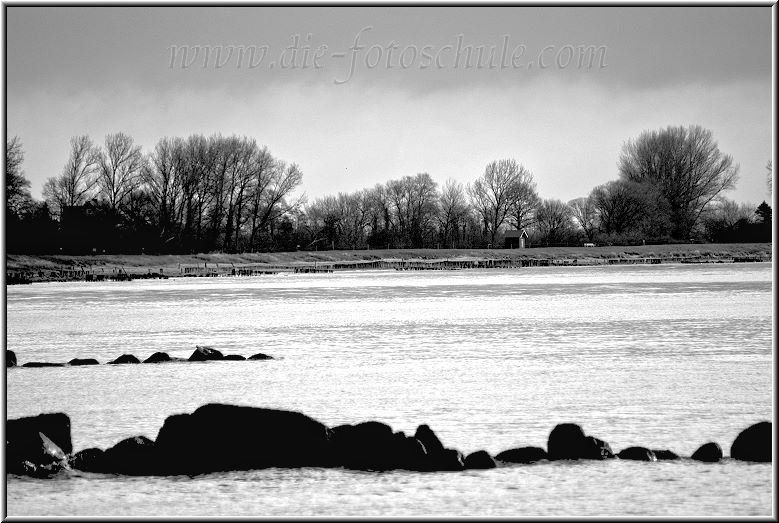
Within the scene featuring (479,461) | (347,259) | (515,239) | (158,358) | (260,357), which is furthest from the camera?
(515,239)

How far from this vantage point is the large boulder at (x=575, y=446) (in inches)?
287

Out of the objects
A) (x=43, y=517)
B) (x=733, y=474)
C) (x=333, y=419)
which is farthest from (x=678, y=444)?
(x=43, y=517)

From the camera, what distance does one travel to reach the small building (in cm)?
9094

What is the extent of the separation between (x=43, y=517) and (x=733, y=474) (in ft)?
15.6

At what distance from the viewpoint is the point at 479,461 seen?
7051 millimetres

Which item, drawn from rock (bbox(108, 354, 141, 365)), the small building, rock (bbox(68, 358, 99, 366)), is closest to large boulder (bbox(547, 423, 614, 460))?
rock (bbox(108, 354, 141, 365))

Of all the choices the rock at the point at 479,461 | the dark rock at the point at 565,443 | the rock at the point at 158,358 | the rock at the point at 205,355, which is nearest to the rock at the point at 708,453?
the dark rock at the point at 565,443

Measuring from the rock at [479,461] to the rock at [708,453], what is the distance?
1.56 metres

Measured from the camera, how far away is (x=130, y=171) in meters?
71.1

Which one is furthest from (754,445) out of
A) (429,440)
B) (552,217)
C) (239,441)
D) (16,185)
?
(552,217)

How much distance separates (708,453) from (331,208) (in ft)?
318

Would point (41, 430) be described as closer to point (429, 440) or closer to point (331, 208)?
point (429, 440)

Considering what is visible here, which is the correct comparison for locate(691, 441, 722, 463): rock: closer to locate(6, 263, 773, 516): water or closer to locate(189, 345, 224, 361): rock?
locate(6, 263, 773, 516): water

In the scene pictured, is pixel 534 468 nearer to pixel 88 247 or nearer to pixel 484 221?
pixel 88 247
